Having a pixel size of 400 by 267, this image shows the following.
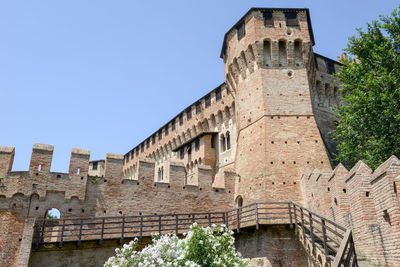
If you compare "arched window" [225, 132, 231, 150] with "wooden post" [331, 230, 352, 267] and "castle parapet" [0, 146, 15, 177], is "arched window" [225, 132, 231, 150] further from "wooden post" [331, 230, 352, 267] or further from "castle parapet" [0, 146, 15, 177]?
"wooden post" [331, 230, 352, 267]

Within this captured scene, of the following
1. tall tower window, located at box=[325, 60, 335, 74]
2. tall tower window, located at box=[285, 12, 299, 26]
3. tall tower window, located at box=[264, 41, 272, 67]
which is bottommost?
tall tower window, located at box=[264, 41, 272, 67]

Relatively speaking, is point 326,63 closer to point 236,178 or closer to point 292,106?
point 292,106

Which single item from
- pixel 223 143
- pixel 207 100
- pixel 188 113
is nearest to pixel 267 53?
pixel 223 143

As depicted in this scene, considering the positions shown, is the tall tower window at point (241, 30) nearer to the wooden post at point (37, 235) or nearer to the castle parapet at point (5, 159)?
the castle parapet at point (5, 159)

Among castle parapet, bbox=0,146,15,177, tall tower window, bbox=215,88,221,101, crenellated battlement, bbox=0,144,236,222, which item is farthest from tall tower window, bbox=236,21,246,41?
castle parapet, bbox=0,146,15,177

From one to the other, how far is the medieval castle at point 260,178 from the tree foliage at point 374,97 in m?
2.25

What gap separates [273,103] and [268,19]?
5.96 meters

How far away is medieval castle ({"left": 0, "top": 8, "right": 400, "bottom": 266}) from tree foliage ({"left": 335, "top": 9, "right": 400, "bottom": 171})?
225cm

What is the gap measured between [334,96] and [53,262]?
2135cm

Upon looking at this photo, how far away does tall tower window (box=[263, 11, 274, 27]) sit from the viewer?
21.8 m

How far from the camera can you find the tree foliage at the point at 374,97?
1478 centimetres

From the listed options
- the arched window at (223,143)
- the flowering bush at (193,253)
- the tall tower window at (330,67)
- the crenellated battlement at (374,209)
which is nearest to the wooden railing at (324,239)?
the crenellated battlement at (374,209)

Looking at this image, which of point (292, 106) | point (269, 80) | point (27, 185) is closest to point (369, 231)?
point (292, 106)

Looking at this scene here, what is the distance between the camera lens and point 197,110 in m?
31.6
